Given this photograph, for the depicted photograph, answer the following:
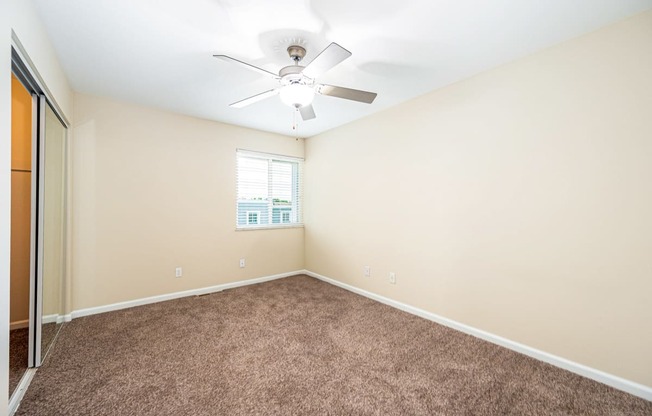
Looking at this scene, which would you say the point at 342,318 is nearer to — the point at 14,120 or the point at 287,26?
the point at 287,26

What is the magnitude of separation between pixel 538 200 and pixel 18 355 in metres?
3.91

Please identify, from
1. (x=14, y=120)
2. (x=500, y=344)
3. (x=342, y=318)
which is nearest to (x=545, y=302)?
(x=500, y=344)

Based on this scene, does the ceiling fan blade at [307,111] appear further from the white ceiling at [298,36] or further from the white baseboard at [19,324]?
the white baseboard at [19,324]

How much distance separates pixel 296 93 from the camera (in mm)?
1999

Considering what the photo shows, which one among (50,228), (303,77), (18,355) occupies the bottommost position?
(18,355)

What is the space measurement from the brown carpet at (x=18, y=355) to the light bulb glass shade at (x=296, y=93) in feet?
7.56

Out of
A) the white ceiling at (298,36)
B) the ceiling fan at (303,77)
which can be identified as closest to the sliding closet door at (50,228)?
the white ceiling at (298,36)

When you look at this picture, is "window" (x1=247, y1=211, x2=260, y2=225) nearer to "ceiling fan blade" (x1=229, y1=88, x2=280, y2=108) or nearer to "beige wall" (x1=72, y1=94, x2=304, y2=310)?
"beige wall" (x1=72, y1=94, x2=304, y2=310)

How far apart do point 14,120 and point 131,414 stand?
182cm

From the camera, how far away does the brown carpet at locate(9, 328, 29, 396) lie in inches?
71.2

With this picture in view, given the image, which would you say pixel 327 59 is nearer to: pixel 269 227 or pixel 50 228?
pixel 50 228

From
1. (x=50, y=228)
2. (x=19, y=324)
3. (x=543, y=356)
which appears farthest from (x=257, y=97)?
(x=543, y=356)

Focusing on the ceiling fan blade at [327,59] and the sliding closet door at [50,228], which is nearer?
the ceiling fan blade at [327,59]

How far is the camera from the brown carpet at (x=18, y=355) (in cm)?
181
